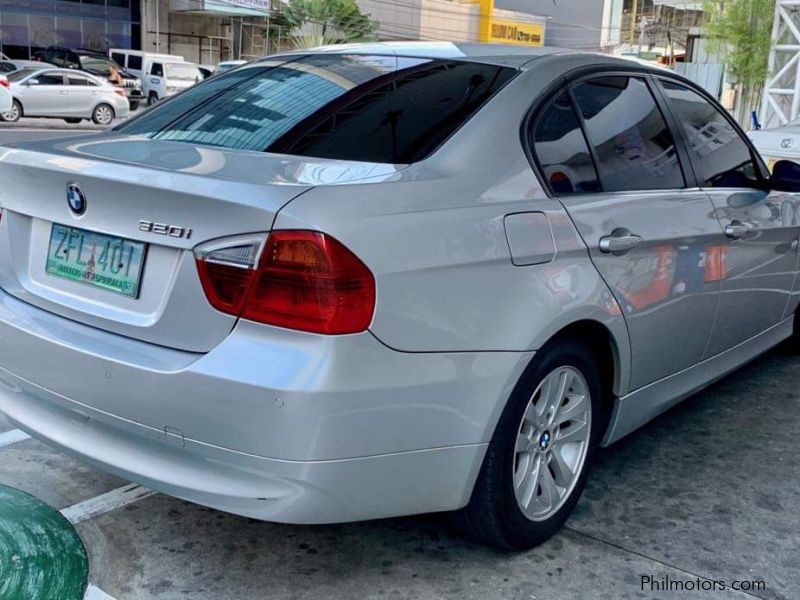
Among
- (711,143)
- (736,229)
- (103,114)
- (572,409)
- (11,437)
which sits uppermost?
(711,143)

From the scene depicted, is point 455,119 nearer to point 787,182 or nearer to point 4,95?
point 787,182

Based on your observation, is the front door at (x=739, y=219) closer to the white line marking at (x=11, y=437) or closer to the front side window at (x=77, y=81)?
the white line marking at (x=11, y=437)

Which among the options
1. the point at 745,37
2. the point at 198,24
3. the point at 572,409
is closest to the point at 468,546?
the point at 572,409

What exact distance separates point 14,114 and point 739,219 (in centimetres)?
2040

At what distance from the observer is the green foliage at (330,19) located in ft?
143

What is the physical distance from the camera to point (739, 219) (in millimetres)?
3980

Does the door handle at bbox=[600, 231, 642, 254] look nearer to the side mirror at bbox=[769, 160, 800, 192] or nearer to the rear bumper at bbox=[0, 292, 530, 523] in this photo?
the rear bumper at bbox=[0, 292, 530, 523]

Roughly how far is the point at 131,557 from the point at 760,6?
21.5 metres

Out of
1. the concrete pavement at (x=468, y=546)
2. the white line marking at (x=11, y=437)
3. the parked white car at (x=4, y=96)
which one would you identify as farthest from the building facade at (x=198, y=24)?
the concrete pavement at (x=468, y=546)

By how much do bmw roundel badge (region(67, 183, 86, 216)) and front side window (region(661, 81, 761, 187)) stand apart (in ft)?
8.02

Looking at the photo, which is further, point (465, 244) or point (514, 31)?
point (514, 31)

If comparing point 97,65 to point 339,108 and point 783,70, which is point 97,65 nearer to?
point 783,70

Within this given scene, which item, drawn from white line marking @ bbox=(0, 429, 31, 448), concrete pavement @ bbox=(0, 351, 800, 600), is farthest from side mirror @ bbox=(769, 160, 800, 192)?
white line marking @ bbox=(0, 429, 31, 448)

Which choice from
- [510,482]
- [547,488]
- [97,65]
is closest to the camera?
[510,482]
